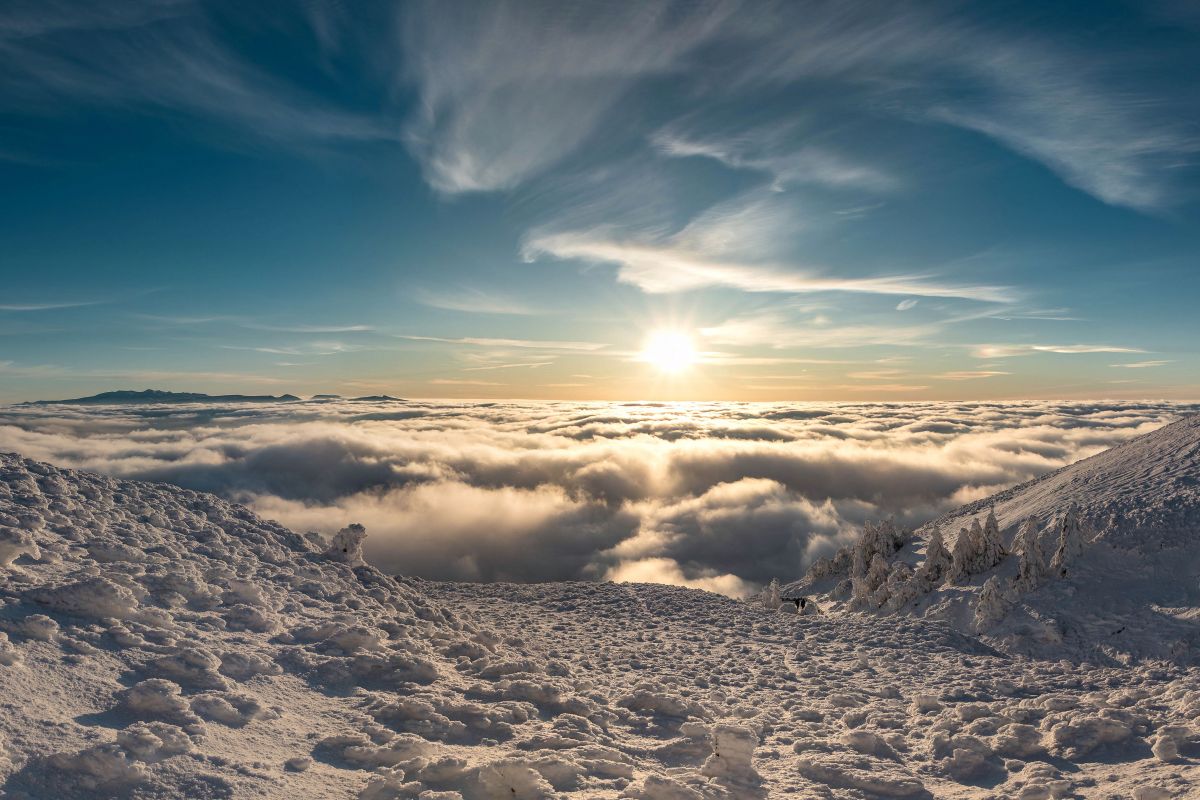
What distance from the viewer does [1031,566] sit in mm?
20391

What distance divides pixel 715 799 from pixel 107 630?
31.6 feet

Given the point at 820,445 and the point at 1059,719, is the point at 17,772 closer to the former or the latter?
the point at 1059,719

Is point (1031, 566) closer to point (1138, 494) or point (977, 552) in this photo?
point (977, 552)

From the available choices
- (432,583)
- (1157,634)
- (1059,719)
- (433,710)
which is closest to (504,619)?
(432,583)

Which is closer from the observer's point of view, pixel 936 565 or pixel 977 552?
pixel 977 552

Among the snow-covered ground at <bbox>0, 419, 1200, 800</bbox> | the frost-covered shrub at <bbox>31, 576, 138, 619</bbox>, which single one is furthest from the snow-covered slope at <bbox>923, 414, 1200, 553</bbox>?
the frost-covered shrub at <bbox>31, 576, 138, 619</bbox>

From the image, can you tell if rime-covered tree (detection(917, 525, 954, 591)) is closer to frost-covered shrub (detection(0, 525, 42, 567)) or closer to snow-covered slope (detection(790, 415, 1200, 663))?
snow-covered slope (detection(790, 415, 1200, 663))

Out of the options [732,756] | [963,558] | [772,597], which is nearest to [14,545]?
[732,756]

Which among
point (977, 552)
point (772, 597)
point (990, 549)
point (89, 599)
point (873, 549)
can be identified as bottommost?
point (772, 597)

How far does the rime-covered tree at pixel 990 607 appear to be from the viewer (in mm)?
19203

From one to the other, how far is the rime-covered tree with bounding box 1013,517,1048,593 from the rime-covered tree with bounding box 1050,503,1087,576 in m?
0.37

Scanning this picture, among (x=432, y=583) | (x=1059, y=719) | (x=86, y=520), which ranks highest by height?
(x=86, y=520)

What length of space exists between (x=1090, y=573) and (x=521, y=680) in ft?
Answer: 61.0

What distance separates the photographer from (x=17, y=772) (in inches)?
258
